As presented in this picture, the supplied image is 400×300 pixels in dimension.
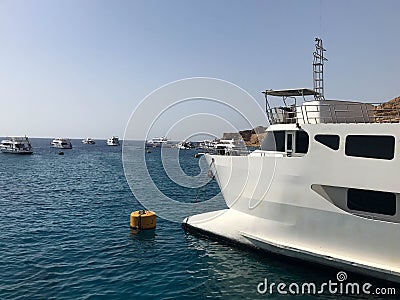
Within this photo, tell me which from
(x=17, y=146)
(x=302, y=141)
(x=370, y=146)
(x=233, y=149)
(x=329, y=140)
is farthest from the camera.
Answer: (x=17, y=146)

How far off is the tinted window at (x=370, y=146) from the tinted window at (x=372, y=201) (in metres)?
1.34

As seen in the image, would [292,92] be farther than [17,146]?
No

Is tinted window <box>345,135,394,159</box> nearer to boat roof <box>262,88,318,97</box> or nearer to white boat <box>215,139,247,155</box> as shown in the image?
boat roof <box>262,88,318,97</box>

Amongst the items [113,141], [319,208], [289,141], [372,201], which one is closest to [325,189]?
[319,208]

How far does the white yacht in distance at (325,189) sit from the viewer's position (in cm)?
1069

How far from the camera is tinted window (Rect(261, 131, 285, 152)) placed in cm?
1421

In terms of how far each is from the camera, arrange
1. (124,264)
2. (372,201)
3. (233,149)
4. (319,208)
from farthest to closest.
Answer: (233,149) < (124,264) < (319,208) < (372,201)

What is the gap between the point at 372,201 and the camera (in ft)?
37.1

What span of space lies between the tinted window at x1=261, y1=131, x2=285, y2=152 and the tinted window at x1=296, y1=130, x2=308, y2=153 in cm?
75

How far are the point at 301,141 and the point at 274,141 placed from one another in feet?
4.87

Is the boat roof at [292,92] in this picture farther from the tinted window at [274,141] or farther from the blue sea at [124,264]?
the blue sea at [124,264]

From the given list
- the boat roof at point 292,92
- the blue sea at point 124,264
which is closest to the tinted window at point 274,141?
the boat roof at point 292,92

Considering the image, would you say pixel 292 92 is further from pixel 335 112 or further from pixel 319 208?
pixel 319 208

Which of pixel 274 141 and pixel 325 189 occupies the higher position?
pixel 274 141
